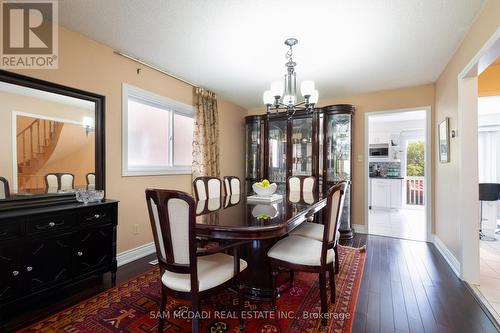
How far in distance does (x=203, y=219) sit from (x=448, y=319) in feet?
6.48

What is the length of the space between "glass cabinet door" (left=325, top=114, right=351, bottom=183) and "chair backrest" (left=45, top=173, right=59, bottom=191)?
3787 millimetres

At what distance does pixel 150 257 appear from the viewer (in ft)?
10.1

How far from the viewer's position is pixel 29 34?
2.19 meters

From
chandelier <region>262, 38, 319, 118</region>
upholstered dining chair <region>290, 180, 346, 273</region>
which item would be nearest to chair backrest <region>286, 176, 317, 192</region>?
upholstered dining chair <region>290, 180, 346, 273</region>

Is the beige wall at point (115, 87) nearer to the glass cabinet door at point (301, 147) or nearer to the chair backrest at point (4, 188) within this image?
the chair backrest at point (4, 188)

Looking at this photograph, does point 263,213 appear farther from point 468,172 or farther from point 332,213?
point 468,172

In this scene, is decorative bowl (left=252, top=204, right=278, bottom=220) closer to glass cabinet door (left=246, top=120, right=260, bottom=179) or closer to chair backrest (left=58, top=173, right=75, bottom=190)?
chair backrest (left=58, top=173, right=75, bottom=190)

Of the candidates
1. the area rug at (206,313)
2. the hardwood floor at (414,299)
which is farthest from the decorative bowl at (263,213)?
the hardwood floor at (414,299)

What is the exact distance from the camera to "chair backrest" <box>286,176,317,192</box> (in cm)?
349

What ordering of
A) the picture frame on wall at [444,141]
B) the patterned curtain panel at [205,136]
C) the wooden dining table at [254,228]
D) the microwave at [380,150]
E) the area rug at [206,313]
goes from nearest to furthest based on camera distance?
the wooden dining table at [254,228] < the area rug at [206,313] < the picture frame on wall at [444,141] < the patterned curtain panel at [205,136] < the microwave at [380,150]

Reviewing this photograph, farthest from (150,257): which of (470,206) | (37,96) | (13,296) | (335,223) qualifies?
(470,206)

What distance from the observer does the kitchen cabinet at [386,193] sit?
6.54 m

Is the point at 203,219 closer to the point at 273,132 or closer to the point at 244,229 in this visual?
the point at 244,229

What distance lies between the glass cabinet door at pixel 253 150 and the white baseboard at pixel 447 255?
3.07 metres
